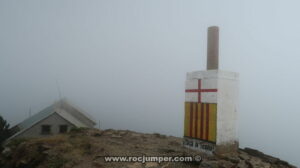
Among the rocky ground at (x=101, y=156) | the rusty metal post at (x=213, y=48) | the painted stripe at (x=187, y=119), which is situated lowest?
the rocky ground at (x=101, y=156)

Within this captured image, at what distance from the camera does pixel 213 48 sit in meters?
10.2

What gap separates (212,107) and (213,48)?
280cm

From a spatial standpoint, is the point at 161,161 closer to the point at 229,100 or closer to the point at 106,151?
the point at 106,151

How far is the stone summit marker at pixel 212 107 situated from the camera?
9219 mm

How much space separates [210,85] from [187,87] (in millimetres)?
1384

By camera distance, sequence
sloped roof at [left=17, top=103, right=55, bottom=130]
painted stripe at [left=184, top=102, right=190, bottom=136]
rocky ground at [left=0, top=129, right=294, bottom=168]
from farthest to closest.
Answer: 1. sloped roof at [left=17, top=103, right=55, bottom=130]
2. painted stripe at [left=184, top=102, right=190, bottom=136]
3. rocky ground at [left=0, top=129, right=294, bottom=168]

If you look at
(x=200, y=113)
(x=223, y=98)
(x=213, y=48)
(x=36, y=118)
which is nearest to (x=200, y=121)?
(x=200, y=113)

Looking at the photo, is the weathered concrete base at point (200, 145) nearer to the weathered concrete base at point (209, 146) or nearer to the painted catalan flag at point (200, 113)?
the weathered concrete base at point (209, 146)

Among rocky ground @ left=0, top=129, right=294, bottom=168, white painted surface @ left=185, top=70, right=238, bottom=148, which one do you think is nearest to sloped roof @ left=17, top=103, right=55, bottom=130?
rocky ground @ left=0, top=129, right=294, bottom=168

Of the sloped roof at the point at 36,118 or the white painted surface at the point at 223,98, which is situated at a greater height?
the white painted surface at the point at 223,98

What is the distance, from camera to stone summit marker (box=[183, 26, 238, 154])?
9.22 m

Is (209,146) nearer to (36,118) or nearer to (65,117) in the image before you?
(65,117)

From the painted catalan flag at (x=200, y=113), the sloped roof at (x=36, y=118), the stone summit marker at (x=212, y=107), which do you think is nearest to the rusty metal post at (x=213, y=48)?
the stone summit marker at (x=212, y=107)

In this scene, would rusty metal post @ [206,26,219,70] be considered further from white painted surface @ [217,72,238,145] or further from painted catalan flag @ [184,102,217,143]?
painted catalan flag @ [184,102,217,143]
